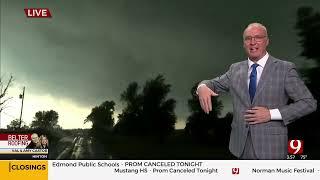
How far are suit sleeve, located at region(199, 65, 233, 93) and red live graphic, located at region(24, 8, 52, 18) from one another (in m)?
1.67

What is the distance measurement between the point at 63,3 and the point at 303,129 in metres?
2.55

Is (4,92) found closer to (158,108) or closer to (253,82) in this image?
(158,108)

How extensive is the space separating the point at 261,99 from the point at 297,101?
335 millimetres

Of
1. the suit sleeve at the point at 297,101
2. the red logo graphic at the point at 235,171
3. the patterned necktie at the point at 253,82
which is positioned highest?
the patterned necktie at the point at 253,82

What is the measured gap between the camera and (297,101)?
14.6ft

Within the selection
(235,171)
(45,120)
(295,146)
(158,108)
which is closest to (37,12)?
(45,120)

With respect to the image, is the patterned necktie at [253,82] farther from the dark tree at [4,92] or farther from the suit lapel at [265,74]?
the dark tree at [4,92]

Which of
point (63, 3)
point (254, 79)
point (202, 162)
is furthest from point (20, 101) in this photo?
point (254, 79)

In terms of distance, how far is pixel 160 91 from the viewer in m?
4.59

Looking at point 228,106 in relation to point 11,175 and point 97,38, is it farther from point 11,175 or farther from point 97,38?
point 11,175

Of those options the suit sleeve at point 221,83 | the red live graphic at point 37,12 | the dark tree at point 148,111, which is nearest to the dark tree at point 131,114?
the dark tree at point 148,111

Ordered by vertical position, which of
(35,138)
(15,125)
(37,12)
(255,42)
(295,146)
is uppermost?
(37,12)

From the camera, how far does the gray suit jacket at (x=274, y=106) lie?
4445 millimetres

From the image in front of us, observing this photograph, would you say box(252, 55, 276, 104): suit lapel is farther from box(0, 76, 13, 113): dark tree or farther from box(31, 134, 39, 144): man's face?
box(0, 76, 13, 113): dark tree
